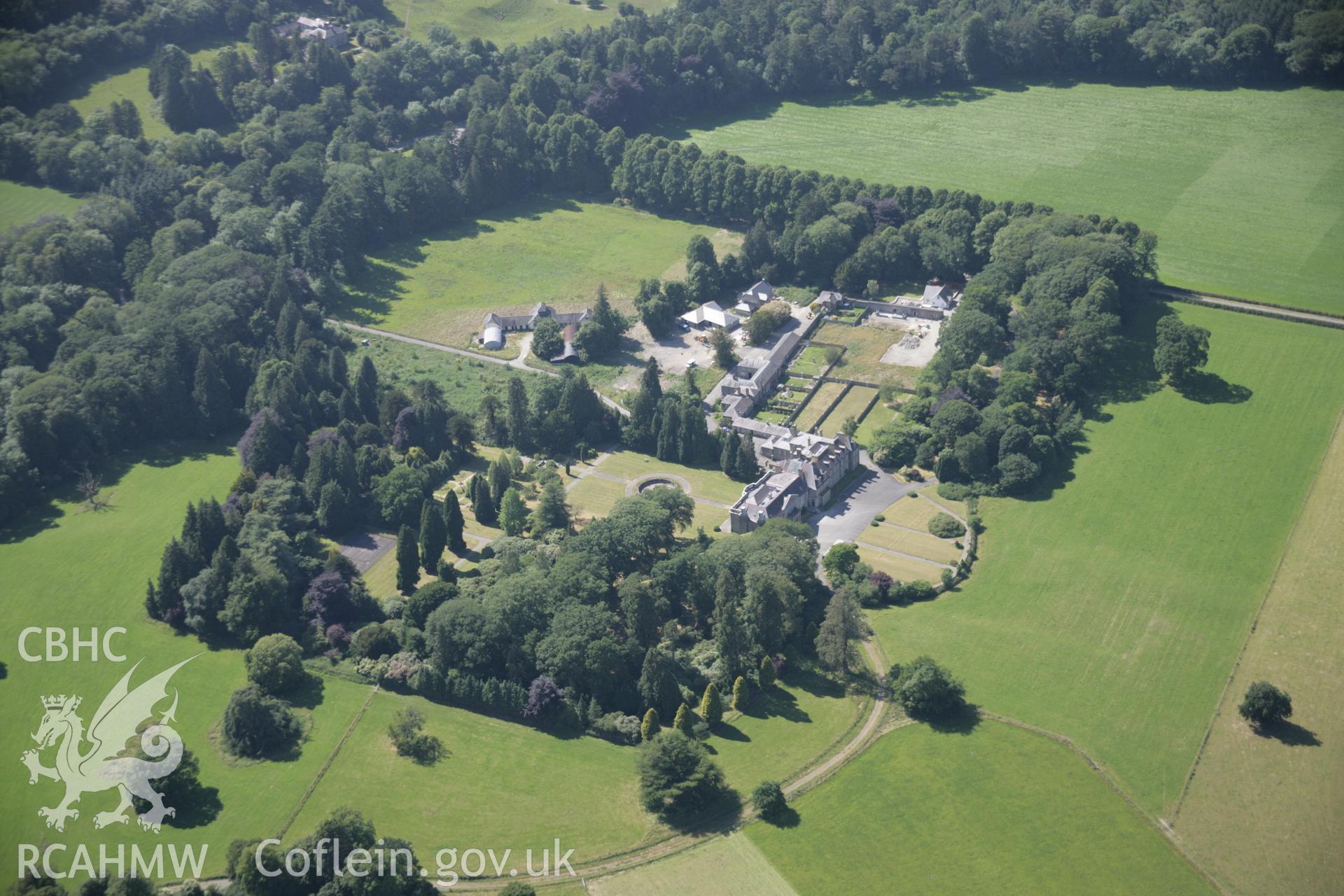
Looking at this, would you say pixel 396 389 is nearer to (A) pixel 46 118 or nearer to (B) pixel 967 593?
(B) pixel 967 593

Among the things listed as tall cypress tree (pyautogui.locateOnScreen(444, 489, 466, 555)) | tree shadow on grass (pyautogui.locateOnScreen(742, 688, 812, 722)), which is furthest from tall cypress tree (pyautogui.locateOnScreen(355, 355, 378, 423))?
tree shadow on grass (pyautogui.locateOnScreen(742, 688, 812, 722))

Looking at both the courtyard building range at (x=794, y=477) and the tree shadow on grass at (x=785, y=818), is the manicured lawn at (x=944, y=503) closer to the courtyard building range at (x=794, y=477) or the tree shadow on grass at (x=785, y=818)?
the courtyard building range at (x=794, y=477)

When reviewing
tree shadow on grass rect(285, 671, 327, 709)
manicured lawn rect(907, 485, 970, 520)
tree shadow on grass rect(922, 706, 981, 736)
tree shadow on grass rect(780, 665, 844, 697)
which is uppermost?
manicured lawn rect(907, 485, 970, 520)

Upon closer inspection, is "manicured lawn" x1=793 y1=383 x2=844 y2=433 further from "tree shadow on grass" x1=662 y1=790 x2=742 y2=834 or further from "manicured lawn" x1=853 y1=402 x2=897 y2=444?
"tree shadow on grass" x1=662 y1=790 x2=742 y2=834

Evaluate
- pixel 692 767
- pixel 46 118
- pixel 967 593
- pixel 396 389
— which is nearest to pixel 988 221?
pixel 967 593

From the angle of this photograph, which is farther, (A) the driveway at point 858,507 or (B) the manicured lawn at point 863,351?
(B) the manicured lawn at point 863,351

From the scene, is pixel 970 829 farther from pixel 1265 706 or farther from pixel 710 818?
pixel 1265 706

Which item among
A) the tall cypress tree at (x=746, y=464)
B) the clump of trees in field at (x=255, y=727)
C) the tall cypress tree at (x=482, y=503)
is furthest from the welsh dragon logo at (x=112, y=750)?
the tall cypress tree at (x=746, y=464)
